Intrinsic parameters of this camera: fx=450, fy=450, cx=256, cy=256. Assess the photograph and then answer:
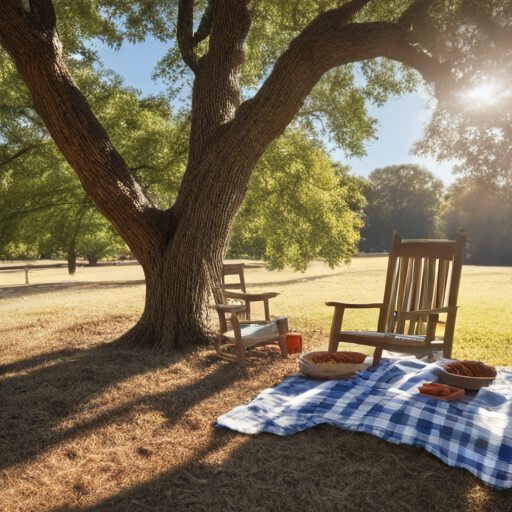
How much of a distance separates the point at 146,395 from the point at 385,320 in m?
2.27

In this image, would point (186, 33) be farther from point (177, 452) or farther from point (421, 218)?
point (421, 218)

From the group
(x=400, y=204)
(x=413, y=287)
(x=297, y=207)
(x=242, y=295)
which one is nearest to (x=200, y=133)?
(x=242, y=295)

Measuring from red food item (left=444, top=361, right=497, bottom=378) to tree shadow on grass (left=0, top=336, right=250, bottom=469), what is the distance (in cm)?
180

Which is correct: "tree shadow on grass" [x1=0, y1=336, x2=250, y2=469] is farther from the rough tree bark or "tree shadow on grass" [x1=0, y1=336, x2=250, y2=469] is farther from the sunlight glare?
the sunlight glare

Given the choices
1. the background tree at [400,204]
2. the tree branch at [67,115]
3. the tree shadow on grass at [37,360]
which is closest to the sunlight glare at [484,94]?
the tree branch at [67,115]

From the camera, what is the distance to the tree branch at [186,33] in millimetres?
5922

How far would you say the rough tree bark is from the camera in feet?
14.8

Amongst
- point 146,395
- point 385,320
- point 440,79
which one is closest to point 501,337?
point 385,320

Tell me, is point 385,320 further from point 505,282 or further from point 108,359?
point 505,282

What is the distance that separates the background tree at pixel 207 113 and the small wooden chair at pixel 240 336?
62 centimetres

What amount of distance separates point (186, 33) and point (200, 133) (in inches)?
65.5

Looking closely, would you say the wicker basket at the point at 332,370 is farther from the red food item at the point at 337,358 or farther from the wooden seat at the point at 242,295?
the wooden seat at the point at 242,295

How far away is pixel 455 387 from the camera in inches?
121

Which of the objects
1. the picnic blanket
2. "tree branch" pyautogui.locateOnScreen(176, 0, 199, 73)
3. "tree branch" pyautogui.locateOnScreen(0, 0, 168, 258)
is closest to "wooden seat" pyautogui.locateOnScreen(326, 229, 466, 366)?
the picnic blanket
